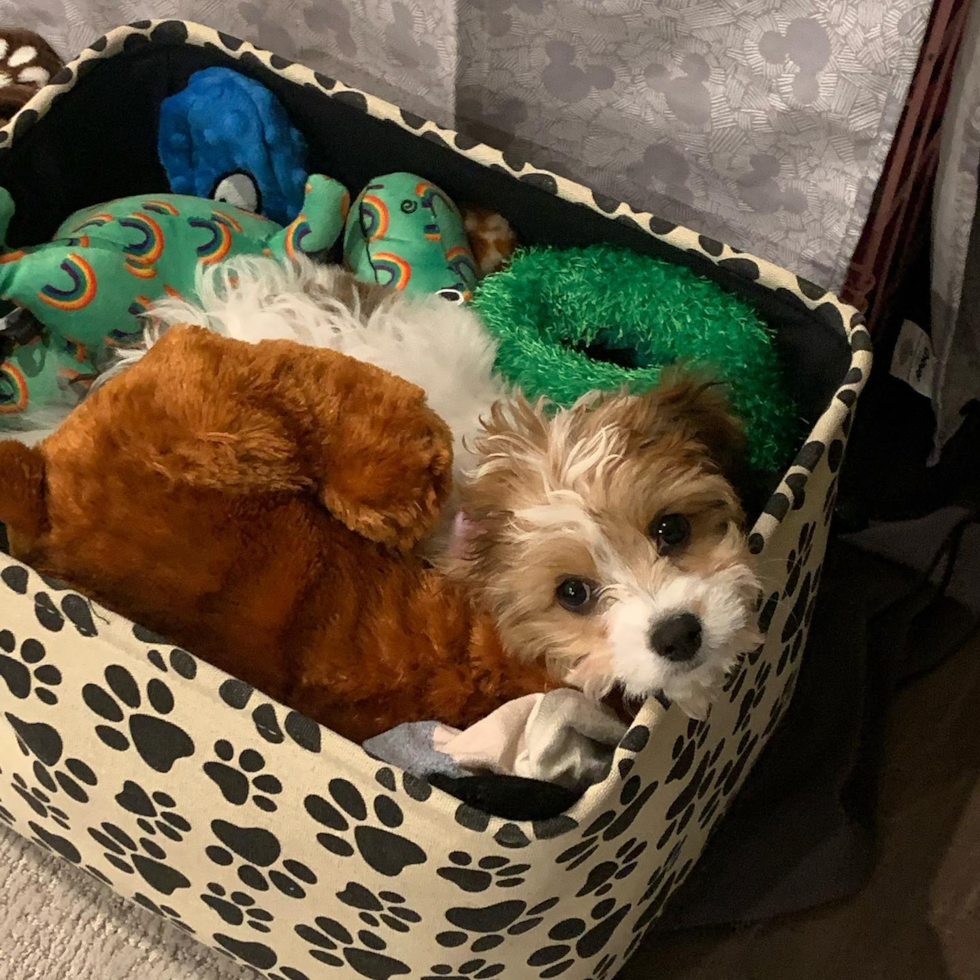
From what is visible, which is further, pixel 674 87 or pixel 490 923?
pixel 674 87

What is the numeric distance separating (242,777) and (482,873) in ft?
0.64

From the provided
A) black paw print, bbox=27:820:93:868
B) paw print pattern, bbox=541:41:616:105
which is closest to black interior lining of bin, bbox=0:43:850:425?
paw print pattern, bbox=541:41:616:105

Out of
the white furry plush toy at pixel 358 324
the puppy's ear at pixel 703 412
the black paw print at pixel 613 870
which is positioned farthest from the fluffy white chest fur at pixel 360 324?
the black paw print at pixel 613 870

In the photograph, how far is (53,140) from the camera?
132 cm

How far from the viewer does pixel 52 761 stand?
916 mm

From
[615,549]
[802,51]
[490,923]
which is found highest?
[802,51]

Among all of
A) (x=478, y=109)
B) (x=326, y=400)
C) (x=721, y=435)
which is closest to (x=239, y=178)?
(x=478, y=109)

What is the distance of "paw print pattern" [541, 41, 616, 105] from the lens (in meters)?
1.16

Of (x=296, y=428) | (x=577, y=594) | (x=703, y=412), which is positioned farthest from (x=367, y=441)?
(x=703, y=412)

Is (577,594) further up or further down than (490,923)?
further up

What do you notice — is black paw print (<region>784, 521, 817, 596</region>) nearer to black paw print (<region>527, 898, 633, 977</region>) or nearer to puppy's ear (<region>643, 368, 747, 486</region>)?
puppy's ear (<region>643, 368, 747, 486</region>)

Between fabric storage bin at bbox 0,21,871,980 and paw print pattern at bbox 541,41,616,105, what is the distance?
4.0 inches

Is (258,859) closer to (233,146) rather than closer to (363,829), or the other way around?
(363,829)

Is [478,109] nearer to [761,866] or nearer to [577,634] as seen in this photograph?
[577,634]
